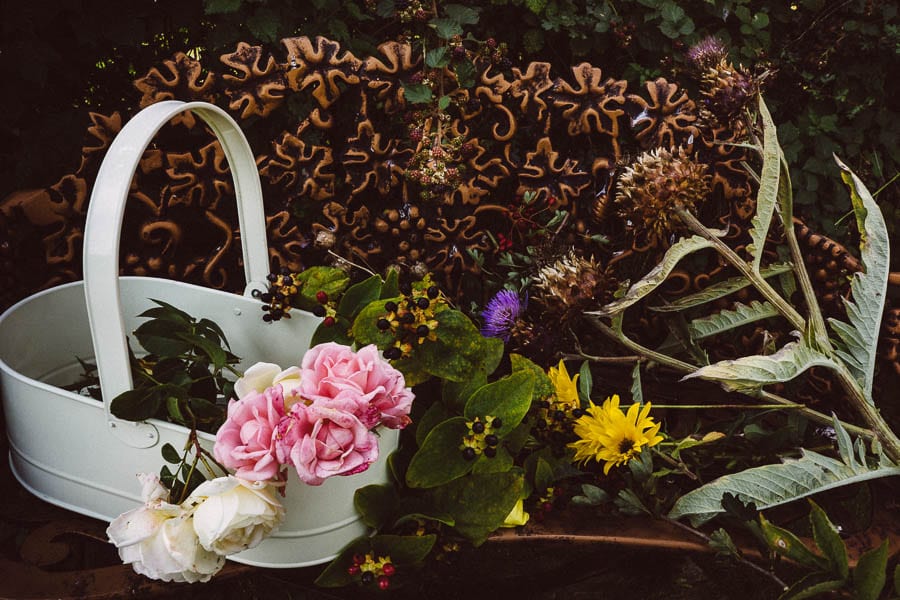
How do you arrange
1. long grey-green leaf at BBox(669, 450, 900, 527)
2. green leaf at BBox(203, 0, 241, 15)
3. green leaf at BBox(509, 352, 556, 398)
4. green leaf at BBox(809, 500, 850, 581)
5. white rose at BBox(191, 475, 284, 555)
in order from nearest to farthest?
white rose at BBox(191, 475, 284, 555)
green leaf at BBox(809, 500, 850, 581)
long grey-green leaf at BBox(669, 450, 900, 527)
green leaf at BBox(509, 352, 556, 398)
green leaf at BBox(203, 0, 241, 15)

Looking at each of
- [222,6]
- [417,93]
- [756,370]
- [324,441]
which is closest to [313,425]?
[324,441]

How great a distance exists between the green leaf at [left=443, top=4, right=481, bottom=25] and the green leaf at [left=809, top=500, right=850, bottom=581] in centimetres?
85

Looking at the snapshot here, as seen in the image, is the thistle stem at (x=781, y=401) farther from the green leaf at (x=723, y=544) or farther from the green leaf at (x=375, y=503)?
the green leaf at (x=375, y=503)

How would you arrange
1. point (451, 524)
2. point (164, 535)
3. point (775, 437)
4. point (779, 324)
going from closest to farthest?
1. point (164, 535)
2. point (451, 524)
3. point (775, 437)
4. point (779, 324)

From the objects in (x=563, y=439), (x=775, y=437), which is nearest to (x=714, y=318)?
(x=775, y=437)

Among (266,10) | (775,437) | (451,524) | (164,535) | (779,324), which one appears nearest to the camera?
(164,535)

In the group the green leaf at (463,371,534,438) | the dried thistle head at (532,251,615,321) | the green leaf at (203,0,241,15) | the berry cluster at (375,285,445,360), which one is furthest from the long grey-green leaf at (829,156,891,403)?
the green leaf at (203,0,241,15)

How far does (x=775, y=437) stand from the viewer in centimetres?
92

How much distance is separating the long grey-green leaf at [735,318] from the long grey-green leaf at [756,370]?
0.13 metres

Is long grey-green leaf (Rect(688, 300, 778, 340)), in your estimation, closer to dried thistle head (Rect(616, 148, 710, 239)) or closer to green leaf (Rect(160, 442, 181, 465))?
dried thistle head (Rect(616, 148, 710, 239))

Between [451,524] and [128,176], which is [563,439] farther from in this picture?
[128,176]

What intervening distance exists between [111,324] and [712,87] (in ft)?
2.63

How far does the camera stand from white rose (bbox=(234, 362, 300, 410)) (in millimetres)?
674

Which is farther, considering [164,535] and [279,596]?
[279,596]
